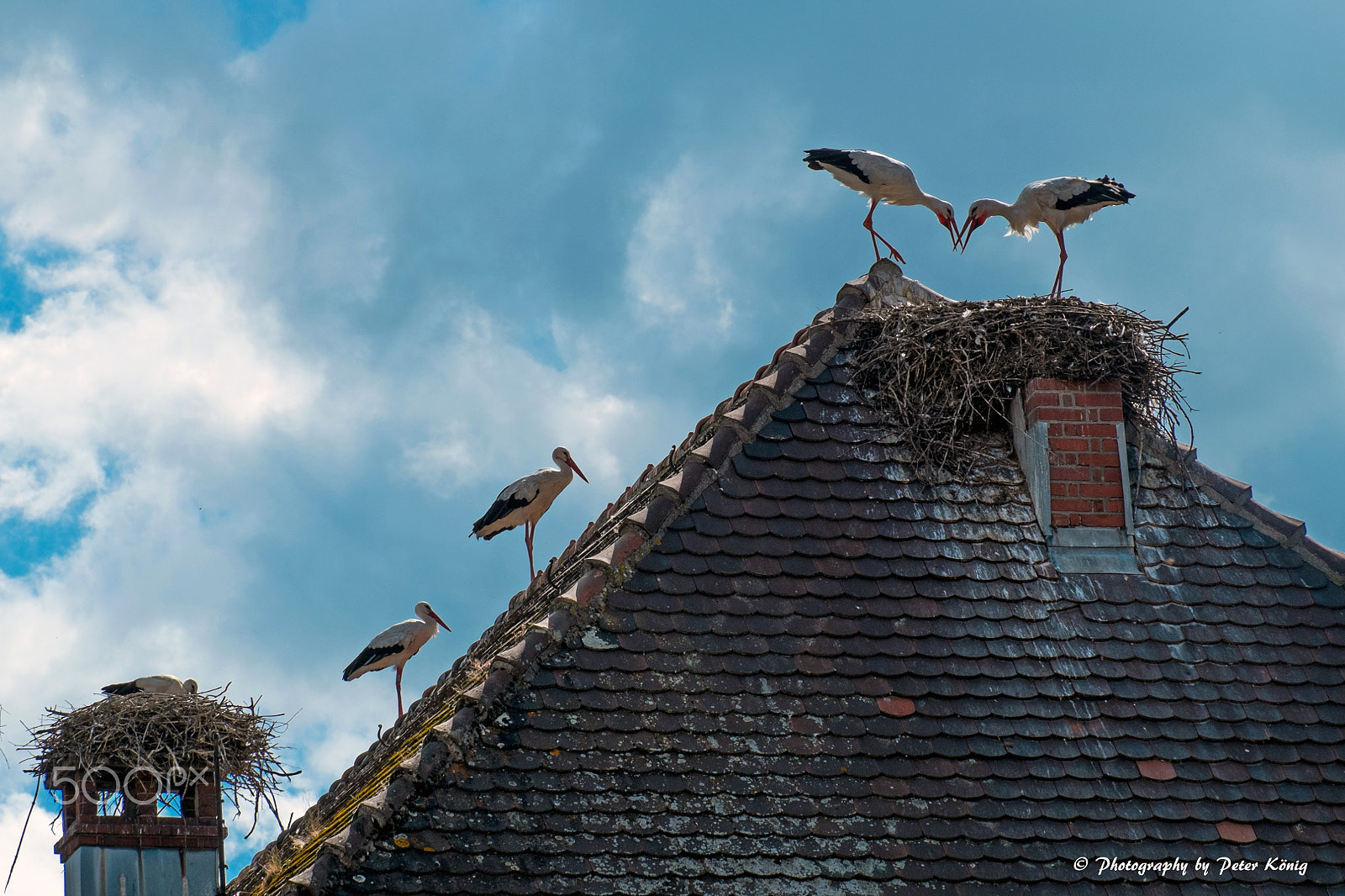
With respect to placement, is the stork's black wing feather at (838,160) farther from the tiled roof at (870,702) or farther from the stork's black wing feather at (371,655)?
the stork's black wing feather at (371,655)

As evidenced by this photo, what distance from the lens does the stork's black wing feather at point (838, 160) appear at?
1038 cm

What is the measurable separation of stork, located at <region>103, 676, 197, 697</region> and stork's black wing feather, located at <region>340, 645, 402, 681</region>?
4.39 feet

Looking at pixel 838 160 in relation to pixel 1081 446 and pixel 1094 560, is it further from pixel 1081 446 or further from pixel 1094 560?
pixel 1094 560

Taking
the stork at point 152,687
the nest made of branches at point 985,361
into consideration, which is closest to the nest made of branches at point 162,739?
the stork at point 152,687

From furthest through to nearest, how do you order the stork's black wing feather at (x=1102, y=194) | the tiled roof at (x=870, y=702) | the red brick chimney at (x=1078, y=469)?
the stork's black wing feather at (x=1102, y=194)
the red brick chimney at (x=1078, y=469)
the tiled roof at (x=870, y=702)

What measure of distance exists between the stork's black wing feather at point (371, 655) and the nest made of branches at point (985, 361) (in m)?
6.00

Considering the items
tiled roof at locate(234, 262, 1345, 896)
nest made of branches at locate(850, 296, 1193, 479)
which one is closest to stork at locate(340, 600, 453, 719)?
tiled roof at locate(234, 262, 1345, 896)

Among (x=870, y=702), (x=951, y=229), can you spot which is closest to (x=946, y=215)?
(x=951, y=229)

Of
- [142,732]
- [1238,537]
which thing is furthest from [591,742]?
[142,732]

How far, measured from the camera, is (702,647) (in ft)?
22.5

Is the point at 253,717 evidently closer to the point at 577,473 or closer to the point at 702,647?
the point at 577,473

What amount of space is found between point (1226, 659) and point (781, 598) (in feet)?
7.56

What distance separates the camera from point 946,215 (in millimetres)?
10922

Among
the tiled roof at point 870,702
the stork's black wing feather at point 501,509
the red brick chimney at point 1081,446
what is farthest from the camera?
the stork's black wing feather at point 501,509
